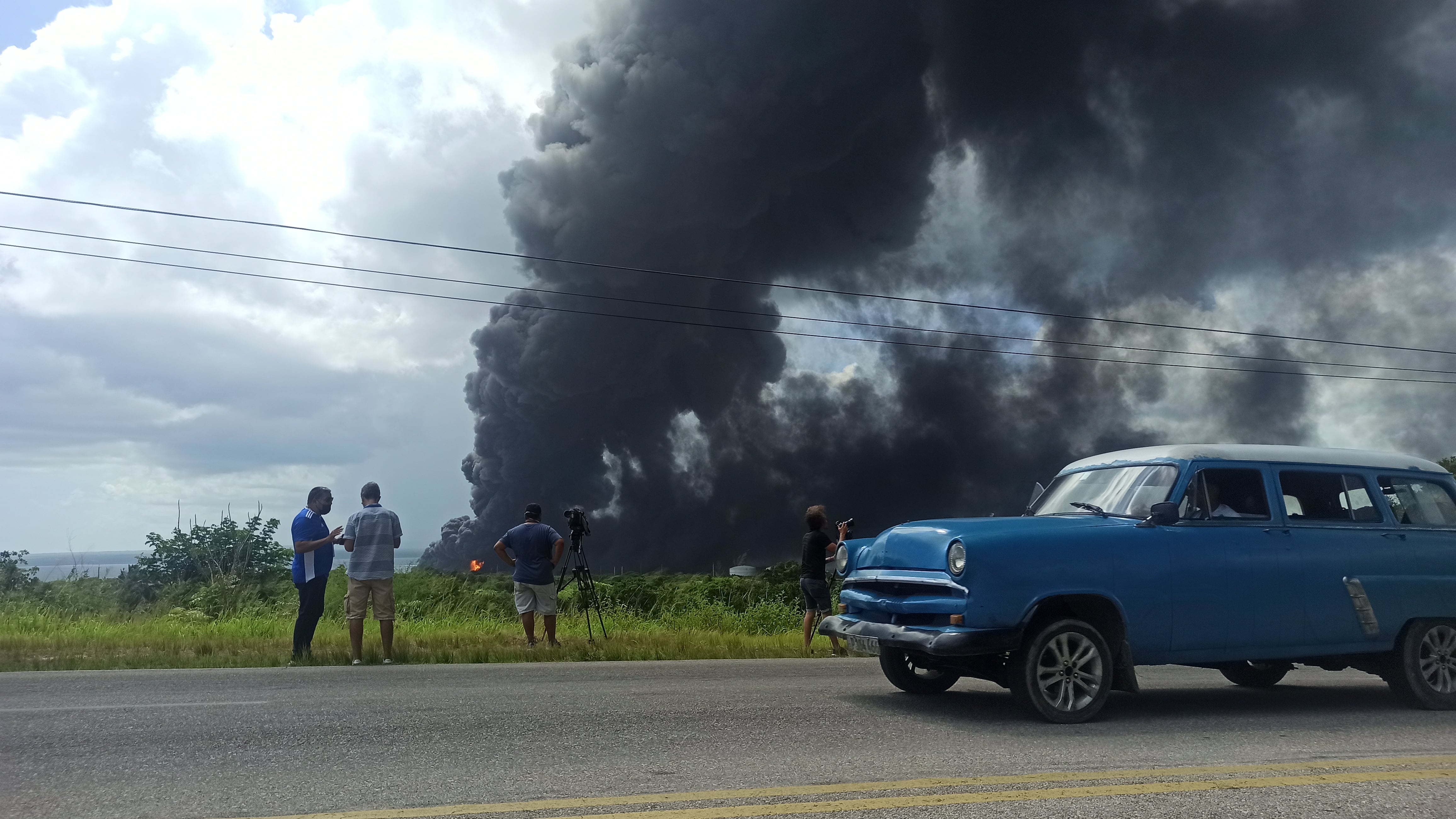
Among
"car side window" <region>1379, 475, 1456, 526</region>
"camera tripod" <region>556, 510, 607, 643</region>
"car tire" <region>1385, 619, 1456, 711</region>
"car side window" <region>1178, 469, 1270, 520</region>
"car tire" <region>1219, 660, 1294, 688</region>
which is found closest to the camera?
"car side window" <region>1178, 469, 1270, 520</region>

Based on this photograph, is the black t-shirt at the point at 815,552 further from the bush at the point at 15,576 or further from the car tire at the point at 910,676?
the bush at the point at 15,576

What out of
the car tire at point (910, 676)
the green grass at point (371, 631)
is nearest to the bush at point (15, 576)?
the green grass at point (371, 631)

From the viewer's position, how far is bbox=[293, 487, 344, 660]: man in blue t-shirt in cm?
1094

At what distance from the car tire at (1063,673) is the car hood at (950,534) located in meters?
0.63

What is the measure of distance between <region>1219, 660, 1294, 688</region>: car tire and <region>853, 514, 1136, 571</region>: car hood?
101 inches

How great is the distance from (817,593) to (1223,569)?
546 centimetres

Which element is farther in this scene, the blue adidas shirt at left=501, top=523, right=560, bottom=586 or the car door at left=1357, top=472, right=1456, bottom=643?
the blue adidas shirt at left=501, top=523, right=560, bottom=586

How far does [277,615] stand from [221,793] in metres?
13.6

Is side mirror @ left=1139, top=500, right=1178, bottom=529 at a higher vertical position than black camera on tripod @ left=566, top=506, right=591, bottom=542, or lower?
lower

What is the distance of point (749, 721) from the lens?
6652mm

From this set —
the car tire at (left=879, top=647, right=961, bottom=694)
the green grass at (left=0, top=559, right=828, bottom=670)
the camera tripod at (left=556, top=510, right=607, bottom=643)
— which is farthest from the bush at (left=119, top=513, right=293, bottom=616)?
the car tire at (left=879, top=647, right=961, bottom=694)

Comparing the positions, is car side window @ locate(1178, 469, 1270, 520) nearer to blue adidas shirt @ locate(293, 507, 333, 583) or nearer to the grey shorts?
the grey shorts

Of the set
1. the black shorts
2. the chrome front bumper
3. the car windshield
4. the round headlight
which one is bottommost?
the chrome front bumper

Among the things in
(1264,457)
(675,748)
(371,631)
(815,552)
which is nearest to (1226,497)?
(1264,457)
